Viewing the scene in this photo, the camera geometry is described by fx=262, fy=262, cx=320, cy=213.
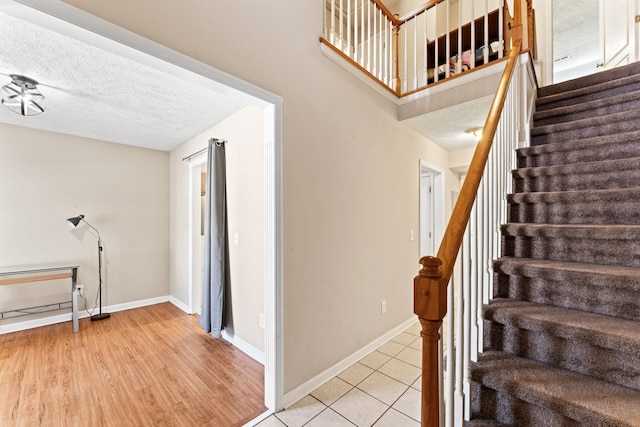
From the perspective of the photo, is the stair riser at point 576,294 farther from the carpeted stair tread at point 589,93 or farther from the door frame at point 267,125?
the carpeted stair tread at point 589,93

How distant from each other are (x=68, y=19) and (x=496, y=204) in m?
2.19

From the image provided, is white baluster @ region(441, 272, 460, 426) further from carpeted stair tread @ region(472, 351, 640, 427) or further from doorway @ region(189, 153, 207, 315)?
doorway @ region(189, 153, 207, 315)

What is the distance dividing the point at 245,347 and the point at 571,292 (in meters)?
2.51

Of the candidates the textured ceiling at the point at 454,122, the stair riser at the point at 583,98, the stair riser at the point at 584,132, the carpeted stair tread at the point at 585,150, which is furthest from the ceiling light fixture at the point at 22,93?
the stair riser at the point at 583,98

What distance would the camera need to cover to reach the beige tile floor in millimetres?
1637

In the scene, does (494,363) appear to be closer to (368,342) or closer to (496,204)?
(496,204)

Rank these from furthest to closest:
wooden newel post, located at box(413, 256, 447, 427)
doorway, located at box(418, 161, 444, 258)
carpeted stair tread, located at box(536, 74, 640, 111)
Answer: doorway, located at box(418, 161, 444, 258) → carpeted stair tread, located at box(536, 74, 640, 111) → wooden newel post, located at box(413, 256, 447, 427)

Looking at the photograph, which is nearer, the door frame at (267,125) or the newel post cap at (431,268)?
the newel post cap at (431,268)

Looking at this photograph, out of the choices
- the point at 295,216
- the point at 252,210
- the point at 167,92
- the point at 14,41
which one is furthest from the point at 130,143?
the point at 295,216

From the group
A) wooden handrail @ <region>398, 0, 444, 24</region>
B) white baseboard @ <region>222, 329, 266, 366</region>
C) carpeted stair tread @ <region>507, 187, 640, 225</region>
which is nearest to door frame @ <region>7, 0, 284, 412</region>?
white baseboard @ <region>222, 329, 266, 366</region>

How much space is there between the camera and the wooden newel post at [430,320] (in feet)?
2.63

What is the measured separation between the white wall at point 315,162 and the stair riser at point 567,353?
115 cm

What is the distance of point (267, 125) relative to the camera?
5.83 ft

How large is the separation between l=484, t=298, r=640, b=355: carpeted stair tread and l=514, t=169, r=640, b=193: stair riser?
0.97 metres
